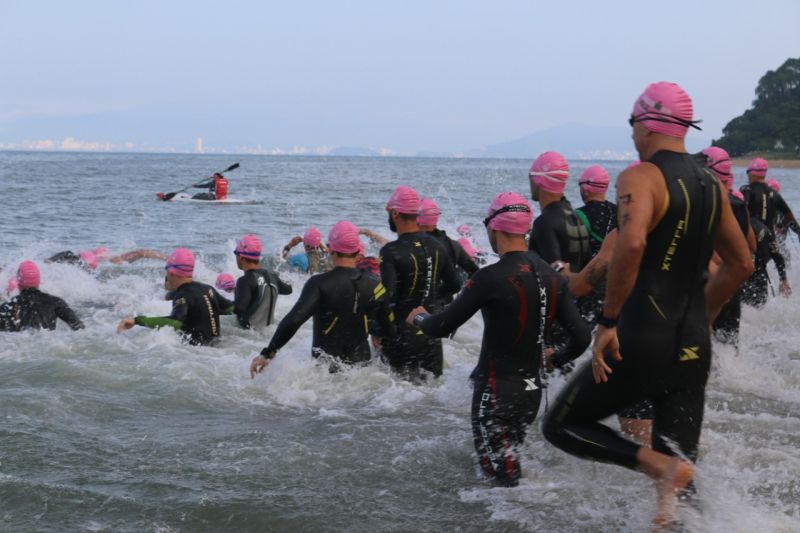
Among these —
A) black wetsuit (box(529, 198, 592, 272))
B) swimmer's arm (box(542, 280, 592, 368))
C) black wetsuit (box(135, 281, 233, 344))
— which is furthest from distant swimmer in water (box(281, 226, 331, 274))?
swimmer's arm (box(542, 280, 592, 368))

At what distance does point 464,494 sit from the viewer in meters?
4.86

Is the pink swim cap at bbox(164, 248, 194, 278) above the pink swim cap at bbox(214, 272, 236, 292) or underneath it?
above

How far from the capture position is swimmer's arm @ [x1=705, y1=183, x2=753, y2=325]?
3.76m

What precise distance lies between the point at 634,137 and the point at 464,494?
2.26m

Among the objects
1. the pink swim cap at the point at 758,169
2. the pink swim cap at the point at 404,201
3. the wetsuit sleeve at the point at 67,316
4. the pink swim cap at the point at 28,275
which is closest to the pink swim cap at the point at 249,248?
the wetsuit sleeve at the point at 67,316

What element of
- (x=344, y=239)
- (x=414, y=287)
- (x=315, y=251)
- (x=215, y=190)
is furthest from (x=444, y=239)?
(x=215, y=190)

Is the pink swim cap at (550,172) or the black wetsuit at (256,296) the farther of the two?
the black wetsuit at (256,296)

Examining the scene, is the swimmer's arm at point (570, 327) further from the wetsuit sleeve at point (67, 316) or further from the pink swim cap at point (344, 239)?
the wetsuit sleeve at point (67, 316)

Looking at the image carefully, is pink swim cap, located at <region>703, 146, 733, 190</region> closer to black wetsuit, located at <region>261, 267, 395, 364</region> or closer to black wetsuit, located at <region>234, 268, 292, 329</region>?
black wetsuit, located at <region>261, 267, 395, 364</region>

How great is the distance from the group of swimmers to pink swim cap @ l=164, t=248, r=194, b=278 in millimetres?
2056

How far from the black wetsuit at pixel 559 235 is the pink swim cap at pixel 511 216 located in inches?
58.7

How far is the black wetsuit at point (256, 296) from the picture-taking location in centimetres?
865

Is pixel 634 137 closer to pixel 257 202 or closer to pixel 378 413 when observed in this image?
pixel 378 413

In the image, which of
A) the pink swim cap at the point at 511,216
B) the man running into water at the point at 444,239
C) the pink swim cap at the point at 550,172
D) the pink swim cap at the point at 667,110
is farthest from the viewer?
the man running into water at the point at 444,239
